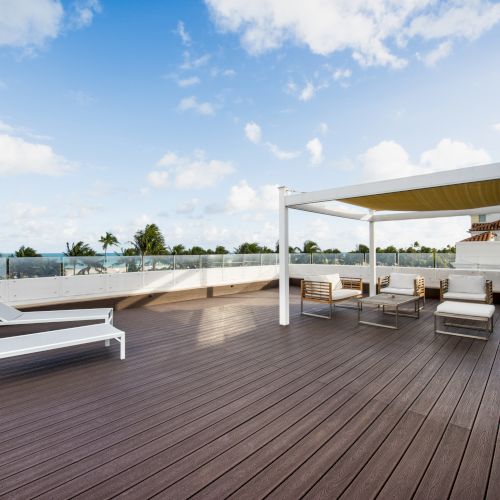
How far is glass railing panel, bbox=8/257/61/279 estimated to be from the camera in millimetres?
6914

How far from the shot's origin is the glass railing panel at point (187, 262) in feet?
32.1

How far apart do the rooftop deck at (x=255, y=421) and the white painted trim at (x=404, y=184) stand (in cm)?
241

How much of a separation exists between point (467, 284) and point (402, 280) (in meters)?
1.39

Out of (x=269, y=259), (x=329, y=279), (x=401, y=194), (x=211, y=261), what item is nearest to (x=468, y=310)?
(x=401, y=194)

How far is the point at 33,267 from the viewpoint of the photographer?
7176 millimetres

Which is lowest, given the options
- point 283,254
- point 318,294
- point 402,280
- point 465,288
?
point 318,294

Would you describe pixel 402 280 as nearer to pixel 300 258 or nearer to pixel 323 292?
pixel 323 292

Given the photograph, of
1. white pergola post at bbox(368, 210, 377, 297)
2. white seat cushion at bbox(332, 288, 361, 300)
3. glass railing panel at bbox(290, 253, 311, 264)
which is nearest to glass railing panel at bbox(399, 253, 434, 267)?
white pergola post at bbox(368, 210, 377, 297)

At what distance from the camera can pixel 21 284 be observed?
6887 millimetres

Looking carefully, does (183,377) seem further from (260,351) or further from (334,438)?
(334,438)

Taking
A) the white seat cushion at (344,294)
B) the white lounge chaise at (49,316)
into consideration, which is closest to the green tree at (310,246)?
the white seat cushion at (344,294)

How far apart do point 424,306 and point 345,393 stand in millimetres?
6209

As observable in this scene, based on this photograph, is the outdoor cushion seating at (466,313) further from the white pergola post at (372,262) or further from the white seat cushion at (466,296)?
the white pergola post at (372,262)

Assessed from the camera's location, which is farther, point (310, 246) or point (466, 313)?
point (310, 246)
